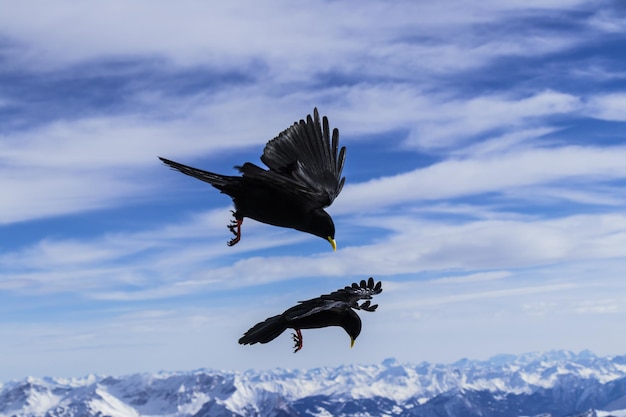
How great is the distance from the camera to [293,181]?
901cm

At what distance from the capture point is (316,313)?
806cm

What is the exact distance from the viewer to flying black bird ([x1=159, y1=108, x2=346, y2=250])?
876 centimetres

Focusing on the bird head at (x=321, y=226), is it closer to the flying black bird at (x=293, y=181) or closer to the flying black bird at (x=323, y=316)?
the flying black bird at (x=293, y=181)

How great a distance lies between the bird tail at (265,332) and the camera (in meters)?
7.71

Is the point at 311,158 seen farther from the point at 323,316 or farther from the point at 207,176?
the point at 323,316

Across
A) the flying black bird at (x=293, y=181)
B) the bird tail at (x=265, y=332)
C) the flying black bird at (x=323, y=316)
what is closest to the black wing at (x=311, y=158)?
the flying black bird at (x=293, y=181)

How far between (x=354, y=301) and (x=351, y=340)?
1.83 ft

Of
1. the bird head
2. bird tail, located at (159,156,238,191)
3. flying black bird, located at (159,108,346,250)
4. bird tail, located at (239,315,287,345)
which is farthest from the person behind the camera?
the bird head

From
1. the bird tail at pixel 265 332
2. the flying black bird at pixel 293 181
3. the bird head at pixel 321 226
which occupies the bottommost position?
the bird tail at pixel 265 332

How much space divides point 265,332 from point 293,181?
197 centimetres

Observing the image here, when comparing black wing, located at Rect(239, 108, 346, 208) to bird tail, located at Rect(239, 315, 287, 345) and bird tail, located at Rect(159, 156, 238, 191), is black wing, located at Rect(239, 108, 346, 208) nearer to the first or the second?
bird tail, located at Rect(159, 156, 238, 191)

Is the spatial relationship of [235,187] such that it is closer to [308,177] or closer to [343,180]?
[308,177]

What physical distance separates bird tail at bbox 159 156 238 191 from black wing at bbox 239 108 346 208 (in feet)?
2.21

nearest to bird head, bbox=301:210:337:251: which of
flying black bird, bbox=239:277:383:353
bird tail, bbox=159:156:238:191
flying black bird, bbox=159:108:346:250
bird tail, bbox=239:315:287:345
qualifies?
flying black bird, bbox=159:108:346:250
